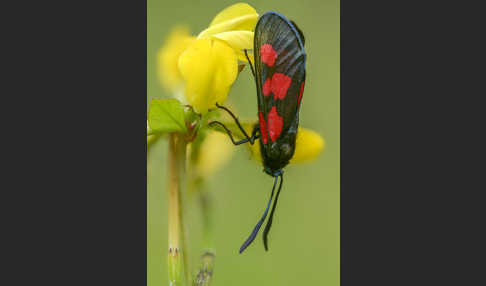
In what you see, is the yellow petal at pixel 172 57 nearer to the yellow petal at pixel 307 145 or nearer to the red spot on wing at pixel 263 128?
the red spot on wing at pixel 263 128

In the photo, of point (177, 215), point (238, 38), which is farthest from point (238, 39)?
point (177, 215)

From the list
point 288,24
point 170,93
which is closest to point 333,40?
point 288,24

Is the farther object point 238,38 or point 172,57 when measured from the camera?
point 172,57

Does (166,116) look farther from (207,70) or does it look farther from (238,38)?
(238,38)

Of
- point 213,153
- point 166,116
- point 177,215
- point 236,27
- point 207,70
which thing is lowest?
point 177,215

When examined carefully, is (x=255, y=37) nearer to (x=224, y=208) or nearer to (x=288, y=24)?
(x=288, y=24)

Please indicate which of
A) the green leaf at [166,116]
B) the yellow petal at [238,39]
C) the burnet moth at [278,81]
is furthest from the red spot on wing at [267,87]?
the green leaf at [166,116]
